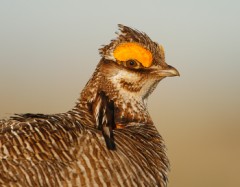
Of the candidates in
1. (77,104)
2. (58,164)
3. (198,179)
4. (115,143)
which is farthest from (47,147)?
(198,179)

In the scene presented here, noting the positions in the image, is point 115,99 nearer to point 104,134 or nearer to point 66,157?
point 104,134

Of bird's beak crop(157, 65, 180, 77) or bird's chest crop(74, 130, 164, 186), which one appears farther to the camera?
bird's beak crop(157, 65, 180, 77)

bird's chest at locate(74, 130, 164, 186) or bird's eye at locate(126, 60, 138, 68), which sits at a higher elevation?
bird's eye at locate(126, 60, 138, 68)

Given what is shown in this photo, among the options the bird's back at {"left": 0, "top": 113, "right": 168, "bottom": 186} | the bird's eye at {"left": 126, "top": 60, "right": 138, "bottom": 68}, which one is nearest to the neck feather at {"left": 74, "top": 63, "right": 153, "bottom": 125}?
the bird's eye at {"left": 126, "top": 60, "right": 138, "bottom": 68}

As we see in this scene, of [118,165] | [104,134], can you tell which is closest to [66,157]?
[118,165]

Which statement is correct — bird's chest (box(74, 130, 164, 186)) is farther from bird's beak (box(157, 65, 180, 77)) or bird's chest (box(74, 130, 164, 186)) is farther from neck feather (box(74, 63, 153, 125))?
bird's beak (box(157, 65, 180, 77))

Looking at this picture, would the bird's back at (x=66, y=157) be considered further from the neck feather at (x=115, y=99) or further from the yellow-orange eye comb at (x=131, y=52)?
the yellow-orange eye comb at (x=131, y=52)

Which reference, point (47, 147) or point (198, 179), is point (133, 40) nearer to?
point (47, 147)
